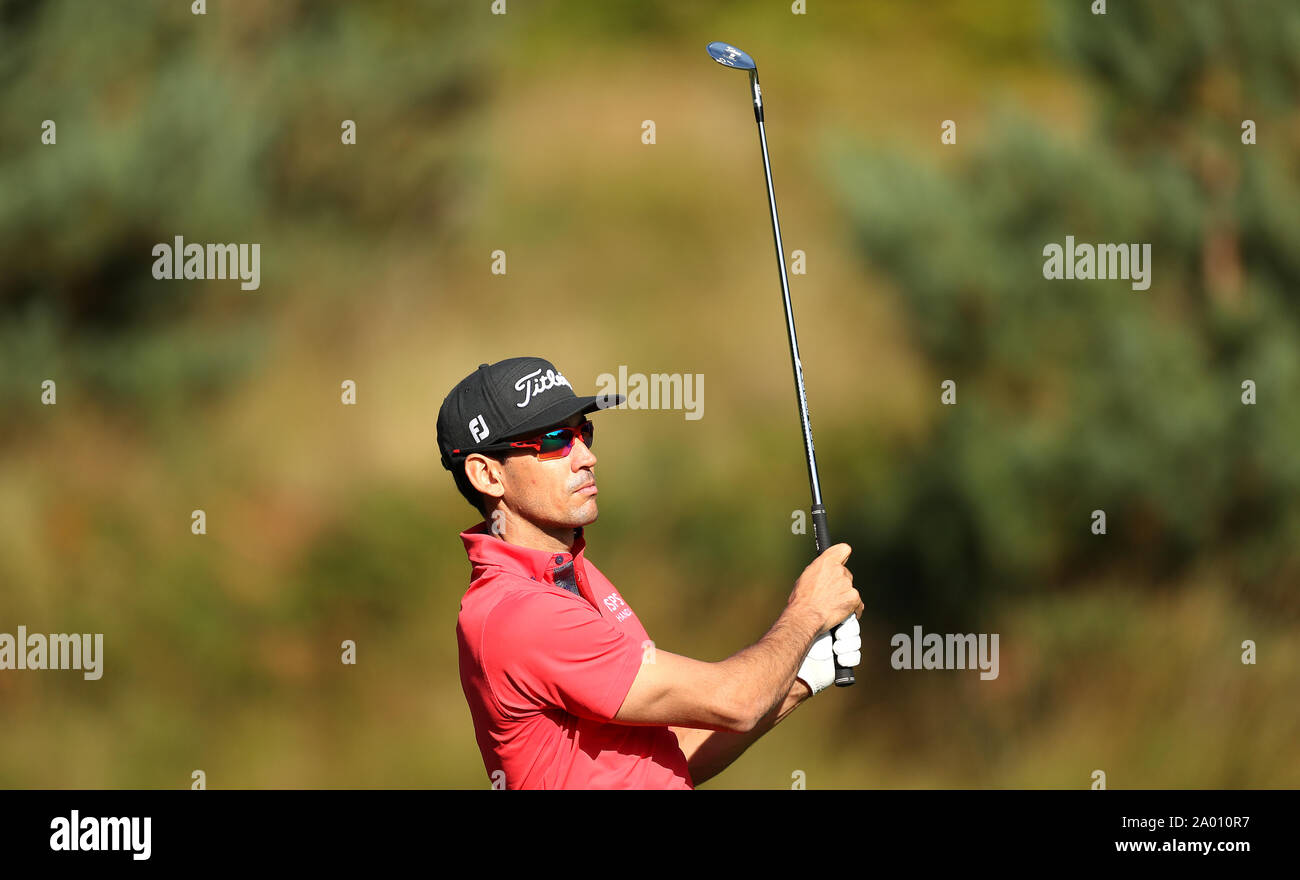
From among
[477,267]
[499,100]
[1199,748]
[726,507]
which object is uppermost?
[499,100]

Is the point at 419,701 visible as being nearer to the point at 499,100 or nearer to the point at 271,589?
the point at 271,589

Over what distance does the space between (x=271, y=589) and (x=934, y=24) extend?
5.40 meters

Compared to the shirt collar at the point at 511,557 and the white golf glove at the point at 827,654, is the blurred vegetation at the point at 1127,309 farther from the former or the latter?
the shirt collar at the point at 511,557

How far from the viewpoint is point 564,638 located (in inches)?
79.7

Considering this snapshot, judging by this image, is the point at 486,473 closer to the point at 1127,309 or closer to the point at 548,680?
the point at 548,680

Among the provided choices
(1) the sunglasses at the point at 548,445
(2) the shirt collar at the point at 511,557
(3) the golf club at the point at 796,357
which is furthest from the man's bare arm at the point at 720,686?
(1) the sunglasses at the point at 548,445

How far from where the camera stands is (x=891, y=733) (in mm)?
6602

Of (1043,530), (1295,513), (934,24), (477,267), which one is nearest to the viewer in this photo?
(1295,513)

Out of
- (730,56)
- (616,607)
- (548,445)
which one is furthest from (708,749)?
(730,56)

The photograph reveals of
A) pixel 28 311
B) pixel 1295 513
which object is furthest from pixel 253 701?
pixel 1295 513

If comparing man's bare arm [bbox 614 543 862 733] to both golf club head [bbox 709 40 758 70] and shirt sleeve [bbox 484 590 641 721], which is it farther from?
golf club head [bbox 709 40 758 70]

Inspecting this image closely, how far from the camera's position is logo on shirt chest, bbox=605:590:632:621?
7.60 feet

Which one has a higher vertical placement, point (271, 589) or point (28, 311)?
Answer: point (28, 311)

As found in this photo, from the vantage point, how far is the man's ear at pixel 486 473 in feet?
7.34
